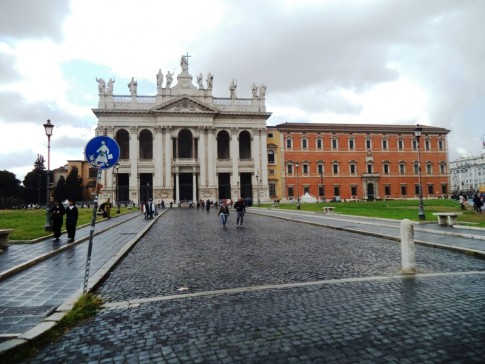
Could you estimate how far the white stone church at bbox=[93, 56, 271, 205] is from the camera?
186ft

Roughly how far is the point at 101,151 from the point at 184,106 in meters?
53.3

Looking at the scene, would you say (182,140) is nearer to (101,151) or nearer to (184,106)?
(184,106)

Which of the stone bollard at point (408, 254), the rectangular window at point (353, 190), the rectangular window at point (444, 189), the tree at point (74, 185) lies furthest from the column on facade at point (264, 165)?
the stone bollard at point (408, 254)

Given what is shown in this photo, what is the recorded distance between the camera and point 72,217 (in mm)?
13148

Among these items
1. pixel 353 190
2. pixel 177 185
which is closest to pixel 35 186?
pixel 177 185

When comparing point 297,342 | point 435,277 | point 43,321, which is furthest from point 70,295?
point 435,277

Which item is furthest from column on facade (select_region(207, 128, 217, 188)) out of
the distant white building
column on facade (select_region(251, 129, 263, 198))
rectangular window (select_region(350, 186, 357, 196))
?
the distant white building

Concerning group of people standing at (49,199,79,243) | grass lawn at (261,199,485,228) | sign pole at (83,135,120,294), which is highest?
sign pole at (83,135,120,294)

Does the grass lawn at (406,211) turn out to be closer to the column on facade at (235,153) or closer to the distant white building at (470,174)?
the column on facade at (235,153)

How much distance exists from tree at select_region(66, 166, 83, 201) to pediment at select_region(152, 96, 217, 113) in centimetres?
2202

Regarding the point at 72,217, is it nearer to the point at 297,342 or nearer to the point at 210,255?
the point at 210,255

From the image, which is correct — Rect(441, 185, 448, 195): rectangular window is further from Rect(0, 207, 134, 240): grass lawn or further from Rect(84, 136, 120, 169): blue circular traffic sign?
Rect(84, 136, 120, 169): blue circular traffic sign

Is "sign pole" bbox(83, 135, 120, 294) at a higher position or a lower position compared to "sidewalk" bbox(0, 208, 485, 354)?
higher

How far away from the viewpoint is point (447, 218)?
16.3m
